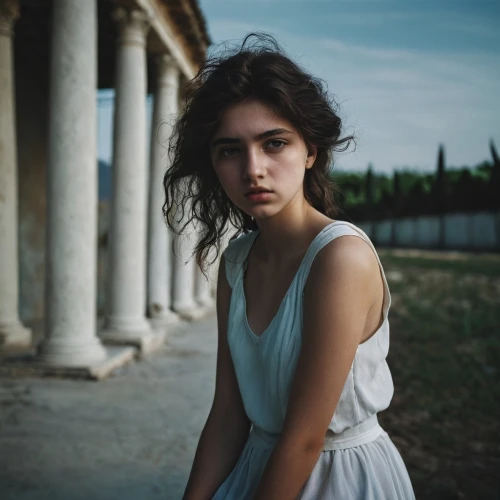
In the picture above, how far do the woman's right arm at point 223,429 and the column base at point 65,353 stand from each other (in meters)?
9.87

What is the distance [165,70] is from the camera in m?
23.4

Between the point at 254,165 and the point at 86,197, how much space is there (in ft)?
34.6

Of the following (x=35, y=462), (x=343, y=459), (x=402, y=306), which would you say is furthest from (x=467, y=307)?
(x=343, y=459)

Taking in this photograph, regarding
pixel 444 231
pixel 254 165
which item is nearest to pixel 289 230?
pixel 254 165

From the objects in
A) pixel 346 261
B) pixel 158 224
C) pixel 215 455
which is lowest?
pixel 215 455

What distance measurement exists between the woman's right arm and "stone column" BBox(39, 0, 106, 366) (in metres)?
9.86

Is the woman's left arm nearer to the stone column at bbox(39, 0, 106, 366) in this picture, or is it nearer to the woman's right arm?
the woman's right arm

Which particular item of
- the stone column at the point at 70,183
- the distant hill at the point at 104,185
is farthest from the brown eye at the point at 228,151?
the distant hill at the point at 104,185

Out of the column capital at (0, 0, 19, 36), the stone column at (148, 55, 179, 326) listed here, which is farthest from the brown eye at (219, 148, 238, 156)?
the stone column at (148, 55, 179, 326)

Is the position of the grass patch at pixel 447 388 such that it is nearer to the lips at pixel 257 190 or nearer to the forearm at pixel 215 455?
the forearm at pixel 215 455

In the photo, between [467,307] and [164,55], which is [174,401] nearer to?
[164,55]

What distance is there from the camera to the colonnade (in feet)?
43.3

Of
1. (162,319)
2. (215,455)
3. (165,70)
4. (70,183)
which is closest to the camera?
(215,455)

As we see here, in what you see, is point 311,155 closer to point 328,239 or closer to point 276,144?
point 276,144
